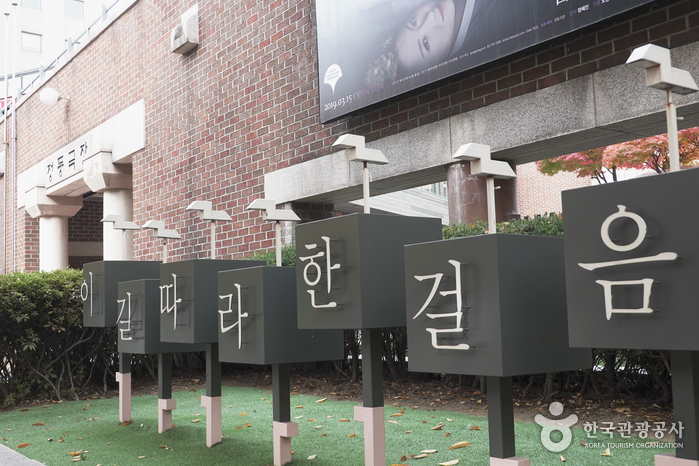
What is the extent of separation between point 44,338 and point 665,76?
584cm

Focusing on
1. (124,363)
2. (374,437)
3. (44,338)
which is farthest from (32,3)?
(374,437)

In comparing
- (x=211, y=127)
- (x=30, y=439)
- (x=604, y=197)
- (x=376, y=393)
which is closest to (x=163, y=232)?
(x=30, y=439)

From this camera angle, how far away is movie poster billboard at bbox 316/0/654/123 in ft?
15.3

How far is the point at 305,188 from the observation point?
710 centimetres

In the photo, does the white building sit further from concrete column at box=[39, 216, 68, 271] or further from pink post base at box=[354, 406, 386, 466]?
pink post base at box=[354, 406, 386, 466]

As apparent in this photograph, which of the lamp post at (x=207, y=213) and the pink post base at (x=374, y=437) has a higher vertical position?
the lamp post at (x=207, y=213)

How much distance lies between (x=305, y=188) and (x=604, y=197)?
5.40 m

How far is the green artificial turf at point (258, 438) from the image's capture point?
3.28 m

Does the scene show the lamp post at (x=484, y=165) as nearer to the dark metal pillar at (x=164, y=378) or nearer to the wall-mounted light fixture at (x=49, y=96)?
the dark metal pillar at (x=164, y=378)

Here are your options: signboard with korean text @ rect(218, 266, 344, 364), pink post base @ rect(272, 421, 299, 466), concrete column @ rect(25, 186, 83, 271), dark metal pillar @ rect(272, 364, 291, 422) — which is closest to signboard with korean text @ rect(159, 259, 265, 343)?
signboard with korean text @ rect(218, 266, 344, 364)

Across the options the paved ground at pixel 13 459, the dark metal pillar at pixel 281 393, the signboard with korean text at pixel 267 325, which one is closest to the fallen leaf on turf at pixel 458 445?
the signboard with korean text at pixel 267 325

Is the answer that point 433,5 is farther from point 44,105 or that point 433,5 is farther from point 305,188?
point 44,105

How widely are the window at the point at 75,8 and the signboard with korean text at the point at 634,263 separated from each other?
114ft

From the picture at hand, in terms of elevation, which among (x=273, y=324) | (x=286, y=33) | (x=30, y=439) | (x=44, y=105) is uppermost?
(x=44, y=105)
